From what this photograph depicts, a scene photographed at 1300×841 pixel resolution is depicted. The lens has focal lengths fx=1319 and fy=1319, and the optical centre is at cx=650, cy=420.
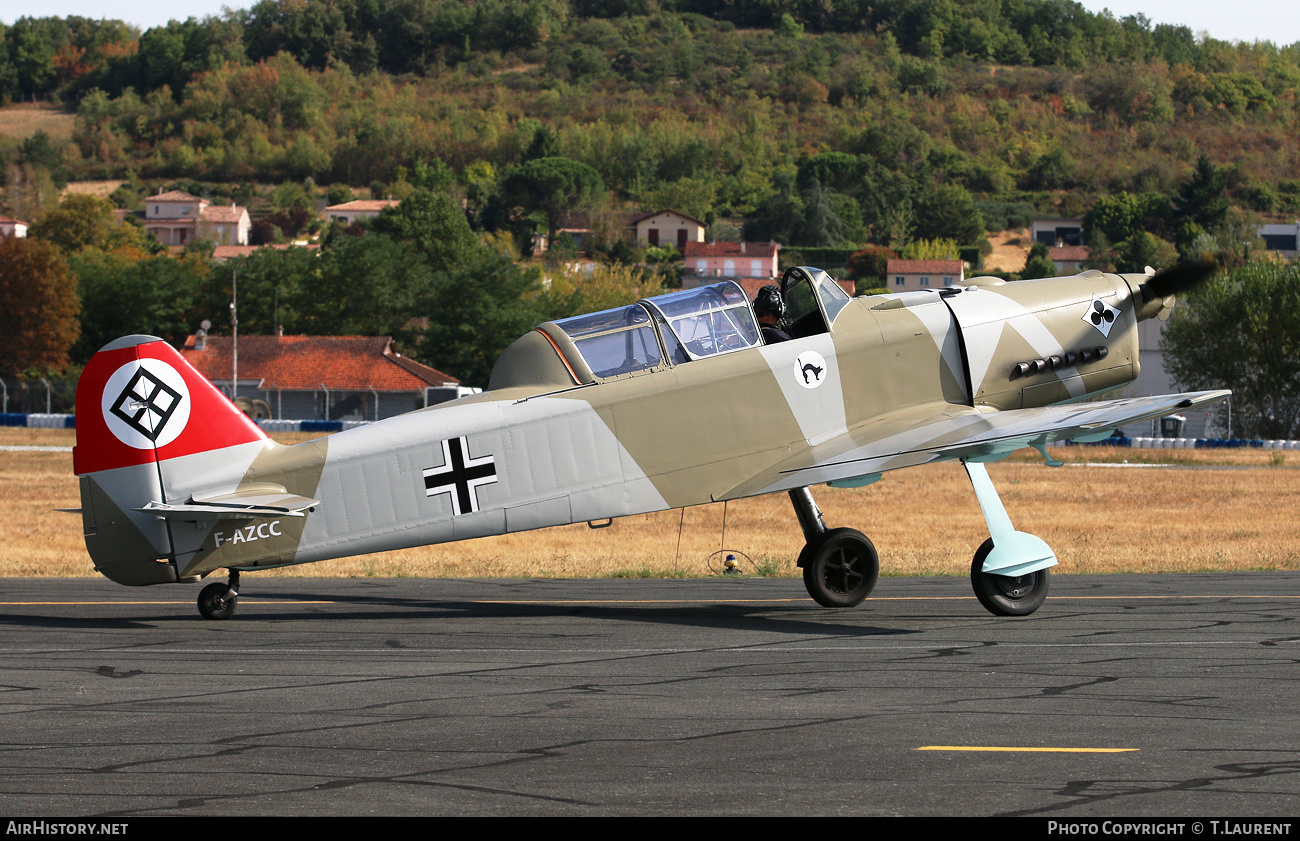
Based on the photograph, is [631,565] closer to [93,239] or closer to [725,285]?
[725,285]

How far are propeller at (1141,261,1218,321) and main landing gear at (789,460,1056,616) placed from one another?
3.39 meters

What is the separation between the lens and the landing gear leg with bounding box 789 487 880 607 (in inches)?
523

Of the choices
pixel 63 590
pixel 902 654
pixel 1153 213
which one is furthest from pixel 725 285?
pixel 1153 213

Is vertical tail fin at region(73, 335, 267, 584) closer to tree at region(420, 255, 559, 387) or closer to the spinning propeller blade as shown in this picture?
the spinning propeller blade

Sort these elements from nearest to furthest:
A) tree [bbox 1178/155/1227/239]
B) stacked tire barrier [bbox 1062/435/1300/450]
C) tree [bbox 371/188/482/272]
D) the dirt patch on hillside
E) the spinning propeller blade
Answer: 1. the spinning propeller blade
2. stacked tire barrier [bbox 1062/435/1300/450]
3. tree [bbox 371/188/482/272]
4. the dirt patch on hillside
5. tree [bbox 1178/155/1227/239]

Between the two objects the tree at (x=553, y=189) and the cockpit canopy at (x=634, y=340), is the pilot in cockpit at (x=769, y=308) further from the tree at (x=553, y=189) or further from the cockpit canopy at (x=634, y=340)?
the tree at (x=553, y=189)

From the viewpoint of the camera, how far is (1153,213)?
169 meters

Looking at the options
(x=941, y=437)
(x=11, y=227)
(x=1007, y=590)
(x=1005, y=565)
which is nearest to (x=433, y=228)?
(x=11, y=227)

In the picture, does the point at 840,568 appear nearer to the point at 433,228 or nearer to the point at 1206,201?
the point at 433,228

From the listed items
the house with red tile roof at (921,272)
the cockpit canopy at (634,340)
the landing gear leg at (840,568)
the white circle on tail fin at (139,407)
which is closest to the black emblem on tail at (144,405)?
the white circle on tail fin at (139,407)

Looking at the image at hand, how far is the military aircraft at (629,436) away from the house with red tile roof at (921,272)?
365 feet

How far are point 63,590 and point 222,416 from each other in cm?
521

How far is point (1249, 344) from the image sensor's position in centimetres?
6406

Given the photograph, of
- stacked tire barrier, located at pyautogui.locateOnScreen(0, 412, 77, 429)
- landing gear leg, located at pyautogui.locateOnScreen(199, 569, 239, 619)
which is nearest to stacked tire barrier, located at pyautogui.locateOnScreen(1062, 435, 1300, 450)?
landing gear leg, located at pyautogui.locateOnScreen(199, 569, 239, 619)
